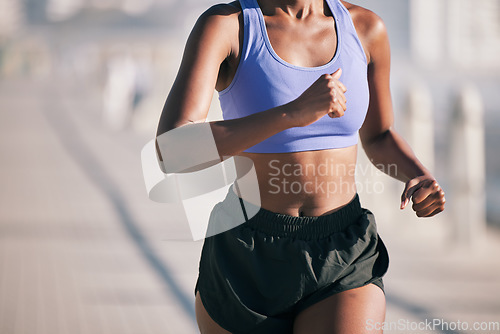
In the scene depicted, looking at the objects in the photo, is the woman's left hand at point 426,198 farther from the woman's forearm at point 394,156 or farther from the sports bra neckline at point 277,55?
the sports bra neckline at point 277,55

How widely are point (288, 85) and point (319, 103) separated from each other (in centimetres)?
A: 24

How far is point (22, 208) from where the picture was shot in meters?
7.89

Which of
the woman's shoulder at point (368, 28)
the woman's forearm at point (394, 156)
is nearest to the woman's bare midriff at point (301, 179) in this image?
the woman's forearm at point (394, 156)

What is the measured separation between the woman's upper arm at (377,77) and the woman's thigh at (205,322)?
777 millimetres

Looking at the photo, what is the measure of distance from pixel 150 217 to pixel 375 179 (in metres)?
2.57

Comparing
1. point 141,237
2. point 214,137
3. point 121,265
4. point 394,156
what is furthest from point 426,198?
point 141,237

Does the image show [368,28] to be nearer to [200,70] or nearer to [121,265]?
[200,70]

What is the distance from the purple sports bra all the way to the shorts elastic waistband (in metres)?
0.19

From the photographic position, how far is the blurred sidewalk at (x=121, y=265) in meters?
4.61

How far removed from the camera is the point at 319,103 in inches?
63.0

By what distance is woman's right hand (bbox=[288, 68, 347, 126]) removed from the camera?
1599 millimetres

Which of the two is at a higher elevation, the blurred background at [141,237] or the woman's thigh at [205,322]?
the woman's thigh at [205,322]

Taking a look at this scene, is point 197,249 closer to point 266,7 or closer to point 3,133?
point 266,7

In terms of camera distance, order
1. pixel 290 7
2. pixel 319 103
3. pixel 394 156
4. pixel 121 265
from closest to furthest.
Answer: pixel 319 103 < pixel 290 7 < pixel 394 156 < pixel 121 265
